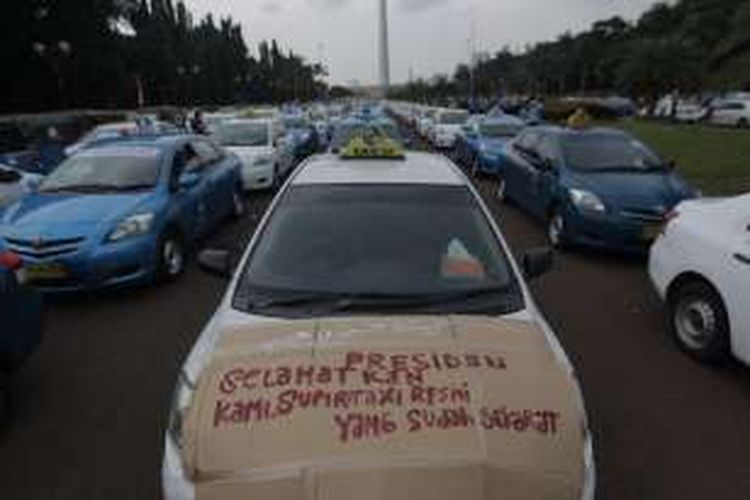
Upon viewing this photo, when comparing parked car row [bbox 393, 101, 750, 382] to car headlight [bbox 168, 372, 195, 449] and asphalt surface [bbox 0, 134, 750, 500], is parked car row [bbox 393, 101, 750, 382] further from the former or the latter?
car headlight [bbox 168, 372, 195, 449]

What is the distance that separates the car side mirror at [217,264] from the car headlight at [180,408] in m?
1.40

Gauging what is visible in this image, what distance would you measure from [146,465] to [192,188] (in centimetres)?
537

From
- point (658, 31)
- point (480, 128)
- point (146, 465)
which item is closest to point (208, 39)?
point (658, 31)

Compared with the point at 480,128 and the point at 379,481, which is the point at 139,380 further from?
the point at 480,128

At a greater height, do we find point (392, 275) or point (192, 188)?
point (392, 275)

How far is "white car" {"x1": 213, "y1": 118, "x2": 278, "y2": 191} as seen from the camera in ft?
46.1

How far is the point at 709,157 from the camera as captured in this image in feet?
60.9

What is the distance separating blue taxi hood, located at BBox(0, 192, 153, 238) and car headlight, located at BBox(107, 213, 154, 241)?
0.07 meters

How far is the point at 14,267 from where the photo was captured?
16.5 ft

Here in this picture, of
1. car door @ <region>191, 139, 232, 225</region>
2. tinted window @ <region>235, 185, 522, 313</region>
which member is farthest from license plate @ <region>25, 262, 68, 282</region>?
tinted window @ <region>235, 185, 522, 313</region>

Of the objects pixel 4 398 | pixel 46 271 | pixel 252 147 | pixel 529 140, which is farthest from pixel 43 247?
pixel 252 147

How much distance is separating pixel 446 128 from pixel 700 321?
19141mm

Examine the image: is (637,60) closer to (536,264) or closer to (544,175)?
(544,175)

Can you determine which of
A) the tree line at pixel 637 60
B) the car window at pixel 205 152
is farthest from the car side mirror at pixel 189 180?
the tree line at pixel 637 60
